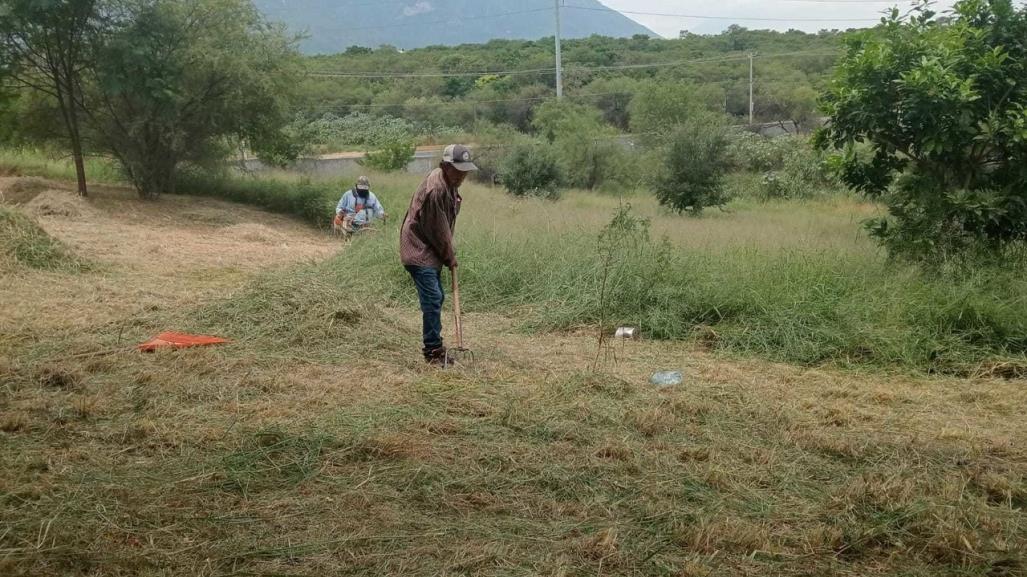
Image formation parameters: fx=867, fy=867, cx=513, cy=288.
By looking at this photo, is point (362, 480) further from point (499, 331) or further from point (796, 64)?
point (796, 64)

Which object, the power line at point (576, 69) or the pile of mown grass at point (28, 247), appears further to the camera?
the power line at point (576, 69)

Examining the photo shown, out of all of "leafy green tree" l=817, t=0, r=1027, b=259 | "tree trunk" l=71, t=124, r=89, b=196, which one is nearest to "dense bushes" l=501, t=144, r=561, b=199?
"tree trunk" l=71, t=124, r=89, b=196

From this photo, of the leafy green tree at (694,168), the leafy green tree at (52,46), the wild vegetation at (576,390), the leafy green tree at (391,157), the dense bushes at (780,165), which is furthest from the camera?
the leafy green tree at (391,157)

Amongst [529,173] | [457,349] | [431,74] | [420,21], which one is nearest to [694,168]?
[529,173]

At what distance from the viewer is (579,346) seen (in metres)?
7.02

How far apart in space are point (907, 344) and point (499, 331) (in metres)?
3.31

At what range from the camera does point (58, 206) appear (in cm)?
1501

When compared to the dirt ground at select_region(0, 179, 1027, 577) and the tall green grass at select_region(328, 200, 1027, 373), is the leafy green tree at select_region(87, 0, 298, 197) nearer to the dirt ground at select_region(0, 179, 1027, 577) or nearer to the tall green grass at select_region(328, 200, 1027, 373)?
the tall green grass at select_region(328, 200, 1027, 373)

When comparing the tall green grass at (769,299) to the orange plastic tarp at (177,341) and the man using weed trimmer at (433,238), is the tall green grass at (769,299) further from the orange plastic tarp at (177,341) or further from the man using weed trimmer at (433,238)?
the orange plastic tarp at (177,341)

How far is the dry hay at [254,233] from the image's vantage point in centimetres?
1396

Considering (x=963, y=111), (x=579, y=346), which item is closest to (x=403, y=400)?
(x=579, y=346)

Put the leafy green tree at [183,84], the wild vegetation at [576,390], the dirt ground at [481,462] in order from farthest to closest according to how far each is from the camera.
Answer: the leafy green tree at [183,84]
the wild vegetation at [576,390]
the dirt ground at [481,462]

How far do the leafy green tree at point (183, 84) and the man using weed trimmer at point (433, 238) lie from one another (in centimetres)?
1125

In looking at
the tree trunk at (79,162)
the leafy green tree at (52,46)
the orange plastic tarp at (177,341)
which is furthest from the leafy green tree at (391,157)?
the orange plastic tarp at (177,341)
